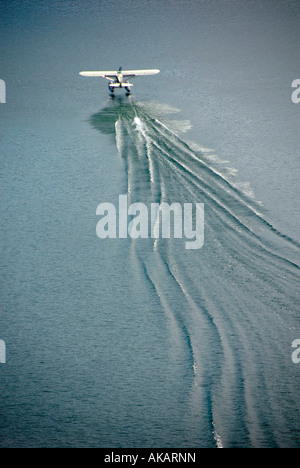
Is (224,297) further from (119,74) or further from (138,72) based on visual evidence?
(138,72)

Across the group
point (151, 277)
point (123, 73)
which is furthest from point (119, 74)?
point (151, 277)

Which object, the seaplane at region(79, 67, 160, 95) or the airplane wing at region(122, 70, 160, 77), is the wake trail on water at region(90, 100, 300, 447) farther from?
the airplane wing at region(122, 70, 160, 77)

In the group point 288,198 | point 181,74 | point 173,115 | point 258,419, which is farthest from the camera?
point 181,74

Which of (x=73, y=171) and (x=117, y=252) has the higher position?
(x=73, y=171)

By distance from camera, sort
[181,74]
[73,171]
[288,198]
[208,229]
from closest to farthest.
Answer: [208,229] < [288,198] < [73,171] < [181,74]

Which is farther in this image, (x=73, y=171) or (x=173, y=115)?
(x=173, y=115)
